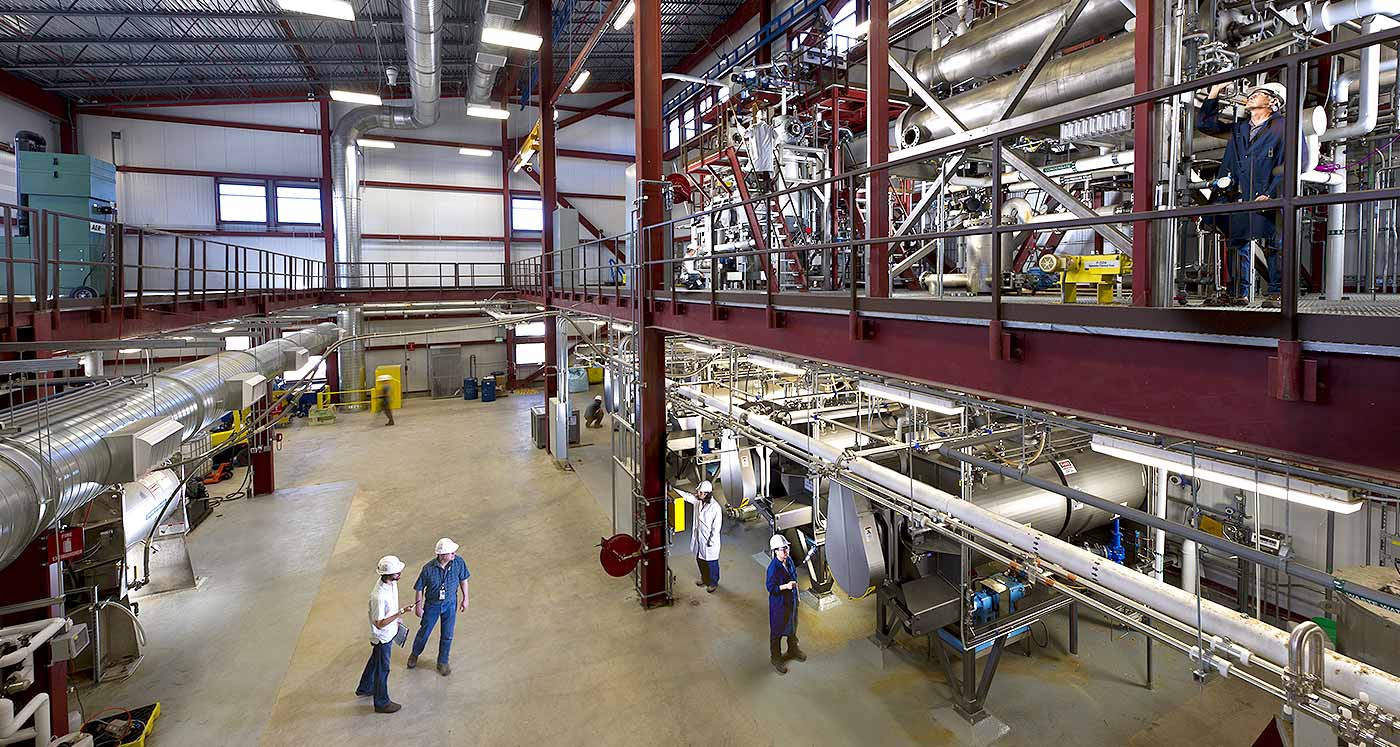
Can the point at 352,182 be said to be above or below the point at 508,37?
below

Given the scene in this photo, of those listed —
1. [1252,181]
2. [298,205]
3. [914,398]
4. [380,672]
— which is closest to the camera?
[1252,181]

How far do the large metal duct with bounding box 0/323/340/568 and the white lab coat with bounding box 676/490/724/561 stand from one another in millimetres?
5945

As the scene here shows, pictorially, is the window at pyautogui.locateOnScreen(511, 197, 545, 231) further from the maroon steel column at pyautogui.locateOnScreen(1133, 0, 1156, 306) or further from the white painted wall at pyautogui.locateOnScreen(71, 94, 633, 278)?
the maroon steel column at pyautogui.locateOnScreen(1133, 0, 1156, 306)

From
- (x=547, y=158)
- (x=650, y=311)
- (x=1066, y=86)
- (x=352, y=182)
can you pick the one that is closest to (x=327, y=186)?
(x=352, y=182)

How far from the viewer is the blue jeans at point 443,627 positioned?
7773 millimetres

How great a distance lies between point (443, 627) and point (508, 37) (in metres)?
10.4

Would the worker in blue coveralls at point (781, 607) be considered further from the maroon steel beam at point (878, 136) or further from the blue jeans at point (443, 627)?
the maroon steel beam at point (878, 136)

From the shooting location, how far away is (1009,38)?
5750 millimetres

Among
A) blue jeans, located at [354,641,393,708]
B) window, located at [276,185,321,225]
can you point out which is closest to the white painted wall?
window, located at [276,185,321,225]

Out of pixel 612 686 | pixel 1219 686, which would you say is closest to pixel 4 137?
pixel 612 686

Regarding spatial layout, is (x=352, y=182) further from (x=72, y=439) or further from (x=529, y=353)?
(x=72, y=439)

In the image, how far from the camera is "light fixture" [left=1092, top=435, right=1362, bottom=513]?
4133mm

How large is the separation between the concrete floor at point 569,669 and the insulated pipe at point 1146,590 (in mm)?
2682

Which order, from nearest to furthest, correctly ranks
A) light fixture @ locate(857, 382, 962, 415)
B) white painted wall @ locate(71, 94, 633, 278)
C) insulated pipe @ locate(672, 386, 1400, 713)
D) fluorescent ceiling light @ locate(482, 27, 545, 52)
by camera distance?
insulated pipe @ locate(672, 386, 1400, 713), light fixture @ locate(857, 382, 962, 415), fluorescent ceiling light @ locate(482, 27, 545, 52), white painted wall @ locate(71, 94, 633, 278)
